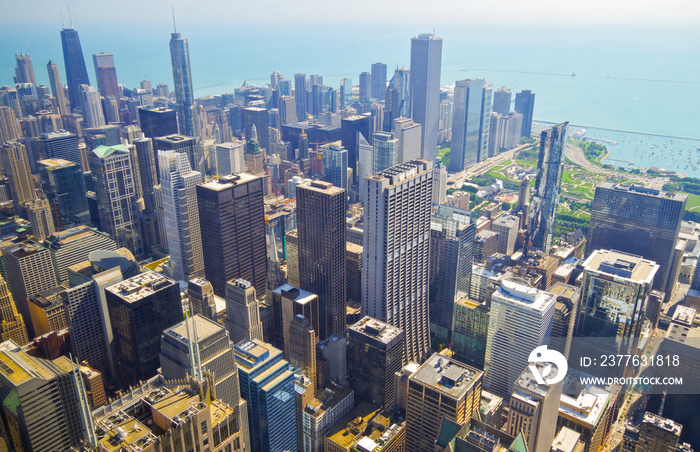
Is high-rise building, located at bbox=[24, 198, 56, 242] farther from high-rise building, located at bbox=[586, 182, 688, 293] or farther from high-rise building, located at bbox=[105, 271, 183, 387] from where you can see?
high-rise building, located at bbox=[586, 182, 688, 293]

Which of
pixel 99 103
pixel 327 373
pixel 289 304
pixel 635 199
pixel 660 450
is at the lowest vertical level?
pixel 327 373

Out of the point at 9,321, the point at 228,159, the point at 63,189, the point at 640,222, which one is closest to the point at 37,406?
the point at 9,321

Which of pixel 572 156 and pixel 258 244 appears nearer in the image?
pixel 258 244

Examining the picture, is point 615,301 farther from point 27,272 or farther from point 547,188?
point 27,272

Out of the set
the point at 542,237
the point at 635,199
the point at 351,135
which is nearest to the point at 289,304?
the point at 542,237

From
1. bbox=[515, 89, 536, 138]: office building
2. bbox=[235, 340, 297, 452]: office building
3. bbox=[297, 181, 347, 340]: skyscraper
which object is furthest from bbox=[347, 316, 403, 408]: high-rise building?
bbox=[515, 89, 536, 138]: office building

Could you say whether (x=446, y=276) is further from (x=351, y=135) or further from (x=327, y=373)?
(x=351, y=135)
